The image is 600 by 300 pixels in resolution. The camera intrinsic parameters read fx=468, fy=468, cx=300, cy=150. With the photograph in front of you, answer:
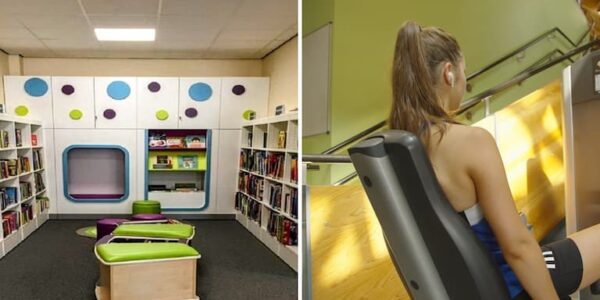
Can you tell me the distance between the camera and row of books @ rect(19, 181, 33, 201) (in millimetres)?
4750

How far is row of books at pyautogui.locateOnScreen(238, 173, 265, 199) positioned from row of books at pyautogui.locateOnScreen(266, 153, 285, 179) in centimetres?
30

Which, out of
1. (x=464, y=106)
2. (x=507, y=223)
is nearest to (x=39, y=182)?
(x=464, y=106)

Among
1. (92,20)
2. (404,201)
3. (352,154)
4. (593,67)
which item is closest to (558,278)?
(404,201)

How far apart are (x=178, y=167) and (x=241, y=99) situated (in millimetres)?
1003

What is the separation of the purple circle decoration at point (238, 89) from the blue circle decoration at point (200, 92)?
26cm

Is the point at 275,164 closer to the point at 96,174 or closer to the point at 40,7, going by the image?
the point at 96,174

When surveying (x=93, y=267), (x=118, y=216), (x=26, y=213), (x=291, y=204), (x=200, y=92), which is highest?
(x=200, y=92)

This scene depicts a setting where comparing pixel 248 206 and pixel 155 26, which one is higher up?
pixel 155 26

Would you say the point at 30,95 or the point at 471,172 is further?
the point at 30,95

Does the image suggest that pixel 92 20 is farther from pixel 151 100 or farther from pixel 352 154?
pixel 352 154

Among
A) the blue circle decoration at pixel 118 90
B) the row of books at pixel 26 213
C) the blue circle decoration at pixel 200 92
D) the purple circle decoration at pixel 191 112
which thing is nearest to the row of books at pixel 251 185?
the purple circle decoration at pixel 191 112

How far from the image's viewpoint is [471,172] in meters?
1.09

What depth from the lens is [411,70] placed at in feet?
3.96

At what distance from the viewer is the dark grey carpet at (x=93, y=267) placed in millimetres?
3773
